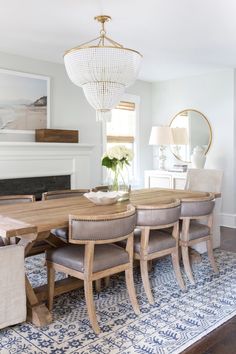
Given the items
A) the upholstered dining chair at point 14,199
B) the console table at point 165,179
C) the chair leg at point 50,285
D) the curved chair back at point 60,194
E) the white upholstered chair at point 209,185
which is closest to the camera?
the chair leg at point 50,285

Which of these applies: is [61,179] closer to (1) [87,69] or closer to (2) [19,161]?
(2) [19,161]

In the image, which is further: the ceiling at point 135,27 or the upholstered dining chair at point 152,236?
the ceiling at point 135,27

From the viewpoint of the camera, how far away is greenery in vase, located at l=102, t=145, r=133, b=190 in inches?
125

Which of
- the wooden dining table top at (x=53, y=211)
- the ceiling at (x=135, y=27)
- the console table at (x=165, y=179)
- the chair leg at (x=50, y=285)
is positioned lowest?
the chair leg at (x=50, y=285)

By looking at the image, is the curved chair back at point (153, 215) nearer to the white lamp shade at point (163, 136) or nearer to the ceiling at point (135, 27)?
the ceiling at point (135, 27)

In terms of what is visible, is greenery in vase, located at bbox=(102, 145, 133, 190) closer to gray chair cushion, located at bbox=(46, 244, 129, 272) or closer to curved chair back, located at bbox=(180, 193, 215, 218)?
curved chair back, located at bbox=(180, 193, 215, 218)

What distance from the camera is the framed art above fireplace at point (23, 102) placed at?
4527 mm

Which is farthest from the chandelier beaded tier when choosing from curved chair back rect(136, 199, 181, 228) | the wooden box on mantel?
the wooden box on mantel

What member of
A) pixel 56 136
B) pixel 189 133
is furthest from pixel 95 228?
pixel 189 133

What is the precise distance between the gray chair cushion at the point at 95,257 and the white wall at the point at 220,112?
3.41 metres

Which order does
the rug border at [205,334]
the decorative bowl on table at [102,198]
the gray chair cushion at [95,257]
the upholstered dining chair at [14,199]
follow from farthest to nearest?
the upholstered dining chair at [14,199] → the decorative bowl on table at [102,198] → the gray chair cushion at [95,257] → the rug border at [205,334]

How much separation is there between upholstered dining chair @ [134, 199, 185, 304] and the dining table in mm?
231

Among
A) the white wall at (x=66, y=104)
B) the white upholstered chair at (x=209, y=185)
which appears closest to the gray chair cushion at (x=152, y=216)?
the white upholstered chair at (x=209, y=185)

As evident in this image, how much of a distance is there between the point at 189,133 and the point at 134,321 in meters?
4.12
